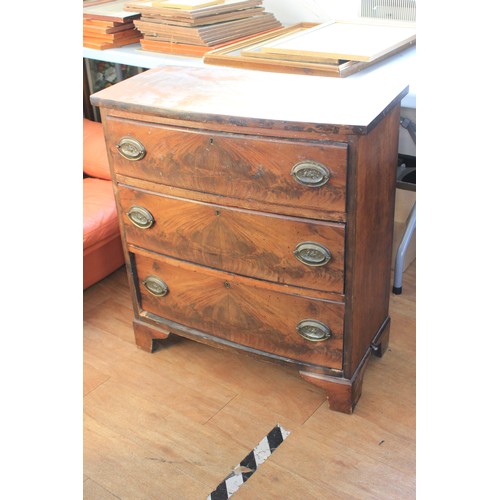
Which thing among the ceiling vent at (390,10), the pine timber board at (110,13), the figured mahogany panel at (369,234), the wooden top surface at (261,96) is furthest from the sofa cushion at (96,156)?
the figured mahogany panel at (369,234)

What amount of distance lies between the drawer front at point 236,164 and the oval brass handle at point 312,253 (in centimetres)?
9

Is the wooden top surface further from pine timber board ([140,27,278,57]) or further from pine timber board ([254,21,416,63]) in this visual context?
pine timber board ([140,27,278,57])

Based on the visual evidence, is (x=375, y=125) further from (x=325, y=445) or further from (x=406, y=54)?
(x=325, y=445)

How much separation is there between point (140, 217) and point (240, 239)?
0.94 ft

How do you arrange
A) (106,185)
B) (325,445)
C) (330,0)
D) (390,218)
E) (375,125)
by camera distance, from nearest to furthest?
(375,125)
(325,445)
(390,218)
(330,0)
(106,185)

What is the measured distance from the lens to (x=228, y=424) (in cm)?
153

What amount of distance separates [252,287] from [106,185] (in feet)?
3.02

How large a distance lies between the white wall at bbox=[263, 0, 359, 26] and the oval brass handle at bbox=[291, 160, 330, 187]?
3.21ft

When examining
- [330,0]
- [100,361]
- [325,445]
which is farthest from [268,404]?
[330,0]

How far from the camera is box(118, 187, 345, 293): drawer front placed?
1.33 meters

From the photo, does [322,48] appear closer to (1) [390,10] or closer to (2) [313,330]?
(1) [390,10]

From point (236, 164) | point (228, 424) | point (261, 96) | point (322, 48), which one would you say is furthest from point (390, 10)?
point (228, 424)

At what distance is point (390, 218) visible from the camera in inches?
61.4

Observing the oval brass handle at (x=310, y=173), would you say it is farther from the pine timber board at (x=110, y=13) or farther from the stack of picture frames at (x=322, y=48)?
the pine timber board at (x=110, y=13)
